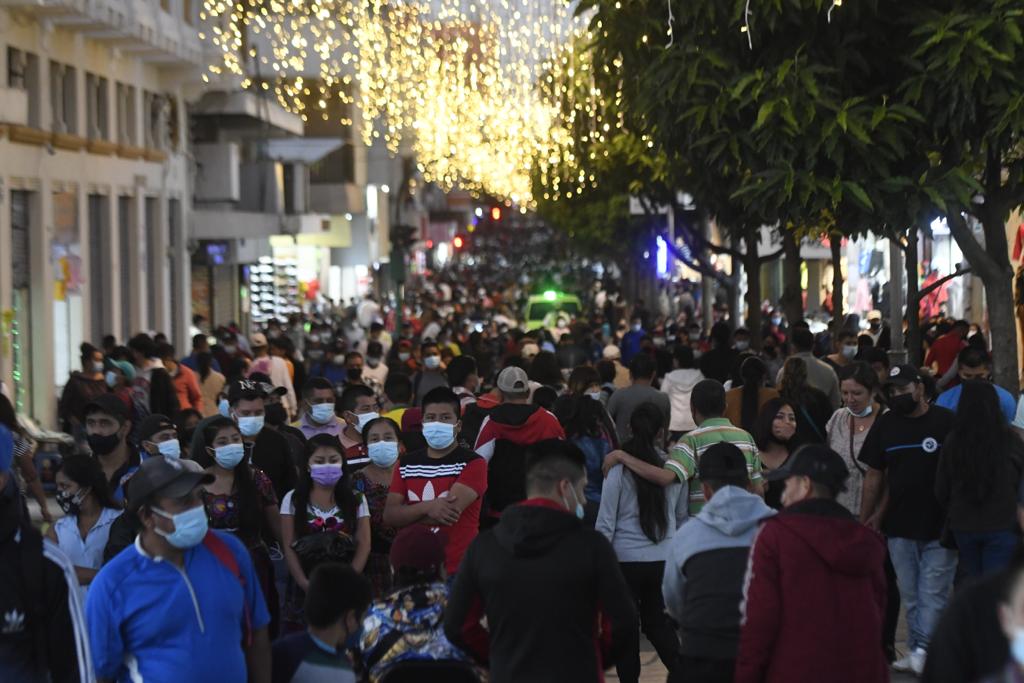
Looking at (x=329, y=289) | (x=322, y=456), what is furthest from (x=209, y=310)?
(x=322, y=456)

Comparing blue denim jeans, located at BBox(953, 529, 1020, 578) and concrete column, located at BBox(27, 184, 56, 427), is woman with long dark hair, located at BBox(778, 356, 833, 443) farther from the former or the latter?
concrete column, located at BBox(27, 184, 56, 427)

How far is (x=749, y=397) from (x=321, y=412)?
2889 millimetres

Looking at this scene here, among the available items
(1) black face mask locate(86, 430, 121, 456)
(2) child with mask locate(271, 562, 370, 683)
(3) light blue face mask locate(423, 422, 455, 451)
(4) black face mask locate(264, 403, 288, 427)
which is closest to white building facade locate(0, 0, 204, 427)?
(4) black face mask locate(264, 403, 288, 427)

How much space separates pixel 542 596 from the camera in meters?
6.75

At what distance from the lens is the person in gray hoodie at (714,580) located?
7.04 m

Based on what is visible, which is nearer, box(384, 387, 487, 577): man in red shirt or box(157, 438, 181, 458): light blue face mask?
box(384, 387, 487, 577): man in red shirt

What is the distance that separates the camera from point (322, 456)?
9.42 metres

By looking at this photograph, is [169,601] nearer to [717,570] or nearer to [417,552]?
[417,552]

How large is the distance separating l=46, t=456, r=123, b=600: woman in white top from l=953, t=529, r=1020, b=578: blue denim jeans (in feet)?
13.9

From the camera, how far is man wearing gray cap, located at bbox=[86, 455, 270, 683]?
6.67 m

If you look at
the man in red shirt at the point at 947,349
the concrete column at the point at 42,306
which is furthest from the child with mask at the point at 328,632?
the concrete column at the point at 42,306

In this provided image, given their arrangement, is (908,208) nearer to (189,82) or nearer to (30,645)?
(30,645)

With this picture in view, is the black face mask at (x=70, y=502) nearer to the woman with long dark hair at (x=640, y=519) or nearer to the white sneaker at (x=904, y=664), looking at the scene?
the woman with long dark hair at (x=640, y=519)

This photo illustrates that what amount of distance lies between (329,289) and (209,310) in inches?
1014
